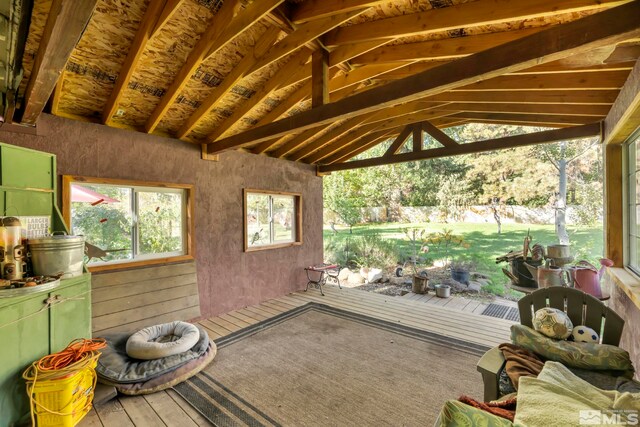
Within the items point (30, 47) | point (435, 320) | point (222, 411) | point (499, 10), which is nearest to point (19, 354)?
point (222, 411)

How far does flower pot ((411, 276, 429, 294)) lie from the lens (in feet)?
17.6

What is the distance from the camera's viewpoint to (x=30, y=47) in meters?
2.12

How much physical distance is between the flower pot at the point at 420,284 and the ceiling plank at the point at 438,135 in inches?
106

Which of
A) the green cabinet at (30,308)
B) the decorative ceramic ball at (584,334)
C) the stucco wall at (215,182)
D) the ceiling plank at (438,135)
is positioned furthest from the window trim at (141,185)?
the decorative ceramic ball at (584,334)

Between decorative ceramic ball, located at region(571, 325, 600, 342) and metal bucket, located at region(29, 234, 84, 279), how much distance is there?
3.95m

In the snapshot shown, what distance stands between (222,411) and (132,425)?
2.12 feet

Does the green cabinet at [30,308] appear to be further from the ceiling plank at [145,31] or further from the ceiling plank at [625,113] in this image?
the ceiling plank at [625,113]

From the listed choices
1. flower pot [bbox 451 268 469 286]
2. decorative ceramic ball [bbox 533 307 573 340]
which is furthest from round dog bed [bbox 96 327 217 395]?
flower pot [bbox 451 268 469 286]

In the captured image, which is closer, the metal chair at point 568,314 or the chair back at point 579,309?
the metal chair at point 568,314

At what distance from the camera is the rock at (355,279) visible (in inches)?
258

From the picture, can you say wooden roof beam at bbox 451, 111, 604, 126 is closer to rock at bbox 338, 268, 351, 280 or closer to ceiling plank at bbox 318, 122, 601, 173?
ceiling plank at bbox 318, 122, 601, 173

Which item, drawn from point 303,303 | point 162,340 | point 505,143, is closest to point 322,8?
point 505,143

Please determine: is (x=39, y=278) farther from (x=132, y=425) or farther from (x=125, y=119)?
(x=125, y=119)

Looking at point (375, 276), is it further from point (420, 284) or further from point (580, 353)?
point (580, 353)
